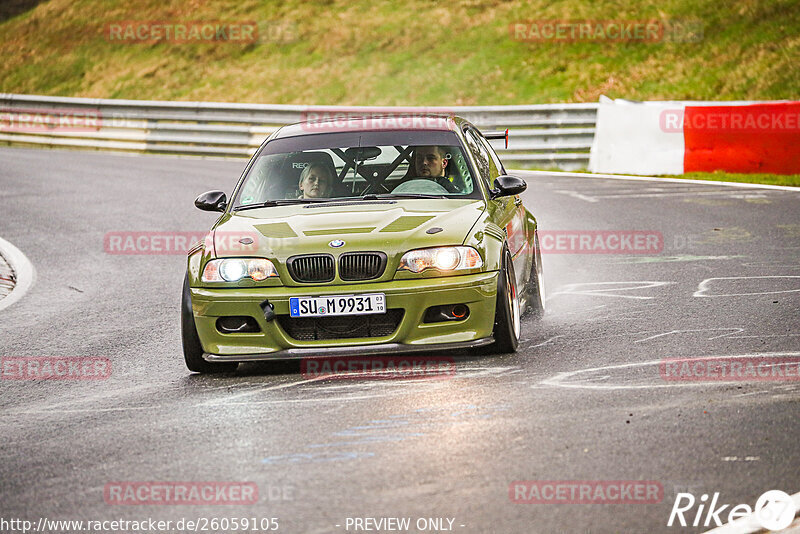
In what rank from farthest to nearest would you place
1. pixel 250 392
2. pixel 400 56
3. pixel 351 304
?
1. pixel 400 56
2. pixel 351 304
3. pixel 250 392

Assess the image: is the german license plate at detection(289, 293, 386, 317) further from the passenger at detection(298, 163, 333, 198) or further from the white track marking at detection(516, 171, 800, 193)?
the white track marking at detection(516, 171, 800, 193)

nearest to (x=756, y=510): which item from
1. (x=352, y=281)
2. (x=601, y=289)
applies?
(x=352, y=281)

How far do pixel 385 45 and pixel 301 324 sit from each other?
32.0 metres

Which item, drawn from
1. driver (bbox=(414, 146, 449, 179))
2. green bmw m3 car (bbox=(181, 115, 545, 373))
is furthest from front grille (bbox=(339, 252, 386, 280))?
driver (bbox=(414, 146, 449, 179))

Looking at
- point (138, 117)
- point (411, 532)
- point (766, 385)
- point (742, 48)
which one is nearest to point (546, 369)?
point (766, 385)

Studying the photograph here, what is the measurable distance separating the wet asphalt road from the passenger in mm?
1328

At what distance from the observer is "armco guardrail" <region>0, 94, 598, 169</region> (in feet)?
74.2

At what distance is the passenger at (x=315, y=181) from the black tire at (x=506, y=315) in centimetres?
144

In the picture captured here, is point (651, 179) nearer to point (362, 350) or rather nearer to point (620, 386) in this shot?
point (362, 350)

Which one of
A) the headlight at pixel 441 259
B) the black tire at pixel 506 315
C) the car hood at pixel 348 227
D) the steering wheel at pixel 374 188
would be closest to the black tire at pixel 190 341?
the car hood at pixel 348 227

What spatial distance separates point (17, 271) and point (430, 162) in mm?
5821

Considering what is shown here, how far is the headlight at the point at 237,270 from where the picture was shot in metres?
7.22

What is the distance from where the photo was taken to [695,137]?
794 inches

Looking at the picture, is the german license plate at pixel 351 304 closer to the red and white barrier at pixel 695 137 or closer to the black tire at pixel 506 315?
the black tire at pixel 506 315
